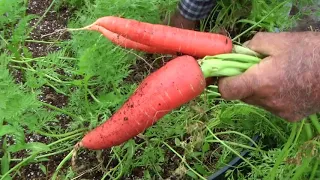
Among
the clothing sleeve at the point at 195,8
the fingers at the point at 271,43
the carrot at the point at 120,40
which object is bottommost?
the clothing sleeve at the point at 195,8

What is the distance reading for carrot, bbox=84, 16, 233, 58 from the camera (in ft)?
4.59

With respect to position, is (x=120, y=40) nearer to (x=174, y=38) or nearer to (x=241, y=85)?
(x=174, y=38)

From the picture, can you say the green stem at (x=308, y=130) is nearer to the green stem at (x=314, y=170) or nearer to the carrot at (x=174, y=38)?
the green stem at (x=314, y=170)

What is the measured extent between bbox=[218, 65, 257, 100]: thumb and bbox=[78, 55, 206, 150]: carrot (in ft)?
0.27

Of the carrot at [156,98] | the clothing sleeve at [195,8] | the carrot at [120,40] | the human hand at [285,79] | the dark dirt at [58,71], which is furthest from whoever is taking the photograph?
the clothing sleeve at [195,8]

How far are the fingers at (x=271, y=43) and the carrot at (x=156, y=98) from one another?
0.16 meters

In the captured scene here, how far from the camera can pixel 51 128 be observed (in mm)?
1776

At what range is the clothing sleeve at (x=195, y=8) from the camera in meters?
2.01

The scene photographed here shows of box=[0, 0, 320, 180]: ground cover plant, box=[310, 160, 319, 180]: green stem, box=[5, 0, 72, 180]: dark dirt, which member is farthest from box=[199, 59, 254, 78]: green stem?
box=[5, 0, 72, 180]: dark dirt

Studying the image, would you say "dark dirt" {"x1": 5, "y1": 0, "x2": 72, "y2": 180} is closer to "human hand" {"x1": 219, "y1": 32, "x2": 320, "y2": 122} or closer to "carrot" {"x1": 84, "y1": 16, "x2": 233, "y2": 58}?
"carrot" {"x1": 84, "y1": 16, "x2": 233, "y2": 58}

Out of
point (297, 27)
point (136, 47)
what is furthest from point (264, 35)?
point (297, 27)

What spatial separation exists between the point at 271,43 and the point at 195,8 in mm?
794

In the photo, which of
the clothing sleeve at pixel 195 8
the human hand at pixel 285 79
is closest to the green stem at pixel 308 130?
the human hand at pixel 285 79

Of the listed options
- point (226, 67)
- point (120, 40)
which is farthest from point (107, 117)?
point (226, 67)
